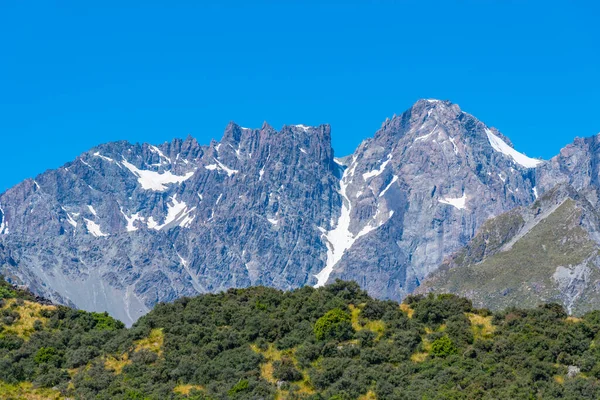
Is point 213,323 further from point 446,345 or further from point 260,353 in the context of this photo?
point 446,345

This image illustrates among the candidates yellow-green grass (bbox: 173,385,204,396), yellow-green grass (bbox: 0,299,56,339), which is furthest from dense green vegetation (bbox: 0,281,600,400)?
yellow-green grass (bbox: 0,299,56,339)

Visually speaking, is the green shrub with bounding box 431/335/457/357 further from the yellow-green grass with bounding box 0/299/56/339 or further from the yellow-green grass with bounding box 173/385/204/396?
the yellow-green grass with bounding box 0/299/56/339

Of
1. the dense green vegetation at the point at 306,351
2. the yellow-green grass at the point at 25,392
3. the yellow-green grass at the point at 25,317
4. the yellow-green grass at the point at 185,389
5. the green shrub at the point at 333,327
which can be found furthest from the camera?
the yellow-green grass at the point at 25,317

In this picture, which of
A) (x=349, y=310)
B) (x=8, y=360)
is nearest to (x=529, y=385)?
(x=349, y=310)

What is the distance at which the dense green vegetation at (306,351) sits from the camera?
74.8 m

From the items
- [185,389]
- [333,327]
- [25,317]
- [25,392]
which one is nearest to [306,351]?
[333,327]

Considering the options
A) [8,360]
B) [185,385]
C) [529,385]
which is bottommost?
[529,385]

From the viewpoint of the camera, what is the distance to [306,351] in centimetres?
8212

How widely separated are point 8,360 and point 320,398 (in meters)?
29.4

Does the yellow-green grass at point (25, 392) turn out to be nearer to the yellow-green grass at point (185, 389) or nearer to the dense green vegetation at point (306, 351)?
the dense green vegetation at point (306, 351)

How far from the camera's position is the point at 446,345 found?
81.8 m

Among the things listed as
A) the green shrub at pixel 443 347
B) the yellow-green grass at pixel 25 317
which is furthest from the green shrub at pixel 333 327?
the yellow-green grass at pixel 25 317

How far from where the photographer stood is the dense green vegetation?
2945 inches

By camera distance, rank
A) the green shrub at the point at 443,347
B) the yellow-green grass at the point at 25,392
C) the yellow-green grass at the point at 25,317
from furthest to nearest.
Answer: the yellow-green grass at the point at 25,317 < the green shrub at the point at 443,347 < the yellow-green grass at the point at 25,392
